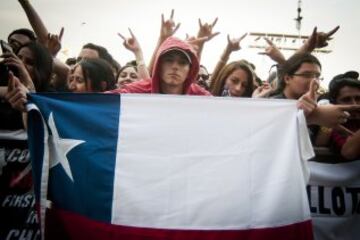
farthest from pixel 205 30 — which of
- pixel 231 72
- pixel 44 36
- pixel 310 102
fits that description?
pixel 310 102

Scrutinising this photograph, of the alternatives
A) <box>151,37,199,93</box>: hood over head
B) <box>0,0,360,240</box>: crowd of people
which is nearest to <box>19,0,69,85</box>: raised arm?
<box>0,0,360,240</box>: crowd of people

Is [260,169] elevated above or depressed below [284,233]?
above

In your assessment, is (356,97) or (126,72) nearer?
(356,97)

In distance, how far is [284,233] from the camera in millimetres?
2301

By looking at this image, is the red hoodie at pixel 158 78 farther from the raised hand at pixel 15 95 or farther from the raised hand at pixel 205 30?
the raised hand at pixel 205 30

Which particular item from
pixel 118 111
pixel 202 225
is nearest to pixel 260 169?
pixel 202 225

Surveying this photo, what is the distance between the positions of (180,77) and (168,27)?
160cm

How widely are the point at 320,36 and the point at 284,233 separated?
2543mm

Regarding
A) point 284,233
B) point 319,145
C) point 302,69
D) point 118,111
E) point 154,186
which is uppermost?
point 302,69

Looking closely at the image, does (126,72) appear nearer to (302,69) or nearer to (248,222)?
(302,69)

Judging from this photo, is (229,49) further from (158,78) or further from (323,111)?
(323,111)

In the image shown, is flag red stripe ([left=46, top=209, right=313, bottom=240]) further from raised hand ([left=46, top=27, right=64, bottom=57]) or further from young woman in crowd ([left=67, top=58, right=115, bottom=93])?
raised hand ([left=46, top=27, right=64, bottom=57])

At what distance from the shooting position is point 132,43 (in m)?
4.64

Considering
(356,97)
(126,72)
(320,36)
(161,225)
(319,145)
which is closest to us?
(161,225)
